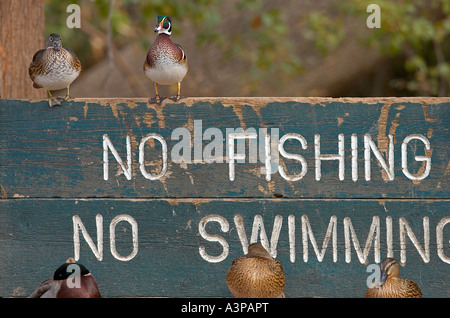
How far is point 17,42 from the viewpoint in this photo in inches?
128

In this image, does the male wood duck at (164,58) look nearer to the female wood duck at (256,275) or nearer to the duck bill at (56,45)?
the duck bill at (56,45)

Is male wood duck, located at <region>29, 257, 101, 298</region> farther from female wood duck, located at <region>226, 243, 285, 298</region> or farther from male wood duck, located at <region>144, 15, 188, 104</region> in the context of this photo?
male wood duck, located at <region>144, 15, 188, 104</region>

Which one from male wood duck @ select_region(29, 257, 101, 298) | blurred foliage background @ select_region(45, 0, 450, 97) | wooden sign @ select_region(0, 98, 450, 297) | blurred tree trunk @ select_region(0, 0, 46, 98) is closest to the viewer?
male wood duck @ select_region(29, 257, 101, 298)

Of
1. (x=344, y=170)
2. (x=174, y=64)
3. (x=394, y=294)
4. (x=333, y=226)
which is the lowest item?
(x=394, y=294)

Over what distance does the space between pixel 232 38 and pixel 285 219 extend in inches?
168

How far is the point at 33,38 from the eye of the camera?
3.33 meters

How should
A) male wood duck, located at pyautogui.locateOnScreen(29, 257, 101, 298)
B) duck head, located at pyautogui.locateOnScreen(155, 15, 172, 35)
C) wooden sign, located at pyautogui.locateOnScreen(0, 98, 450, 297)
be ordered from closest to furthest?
male wood duck, located at pyautogui.locateOnScreen(29, 257, 101, 298)
wooden sign, located at pyautogui.locateOnScreen(0, 98, 450, 297)
duck head, located at pyautogui.locateOnScreen(155, 15, 172, 35)

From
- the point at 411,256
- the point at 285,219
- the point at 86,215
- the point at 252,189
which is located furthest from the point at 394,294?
the point at 86,215

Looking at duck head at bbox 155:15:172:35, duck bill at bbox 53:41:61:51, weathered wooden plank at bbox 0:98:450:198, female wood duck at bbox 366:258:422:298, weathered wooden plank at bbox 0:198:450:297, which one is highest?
duck head at bbox 155:15:172:35

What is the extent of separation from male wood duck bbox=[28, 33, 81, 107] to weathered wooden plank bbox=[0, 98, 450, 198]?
4.9 inches

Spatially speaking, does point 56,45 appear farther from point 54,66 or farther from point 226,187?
point 226,187

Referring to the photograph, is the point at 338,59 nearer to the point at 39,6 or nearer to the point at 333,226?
the point at 39,6

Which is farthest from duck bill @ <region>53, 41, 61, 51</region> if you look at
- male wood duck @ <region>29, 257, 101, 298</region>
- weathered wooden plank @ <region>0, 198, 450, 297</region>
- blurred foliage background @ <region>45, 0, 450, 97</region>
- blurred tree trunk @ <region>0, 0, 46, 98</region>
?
blurred foliage background @ <region>45, 0, 450, 97</region>

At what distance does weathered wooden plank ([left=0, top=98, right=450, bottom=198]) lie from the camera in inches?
100
